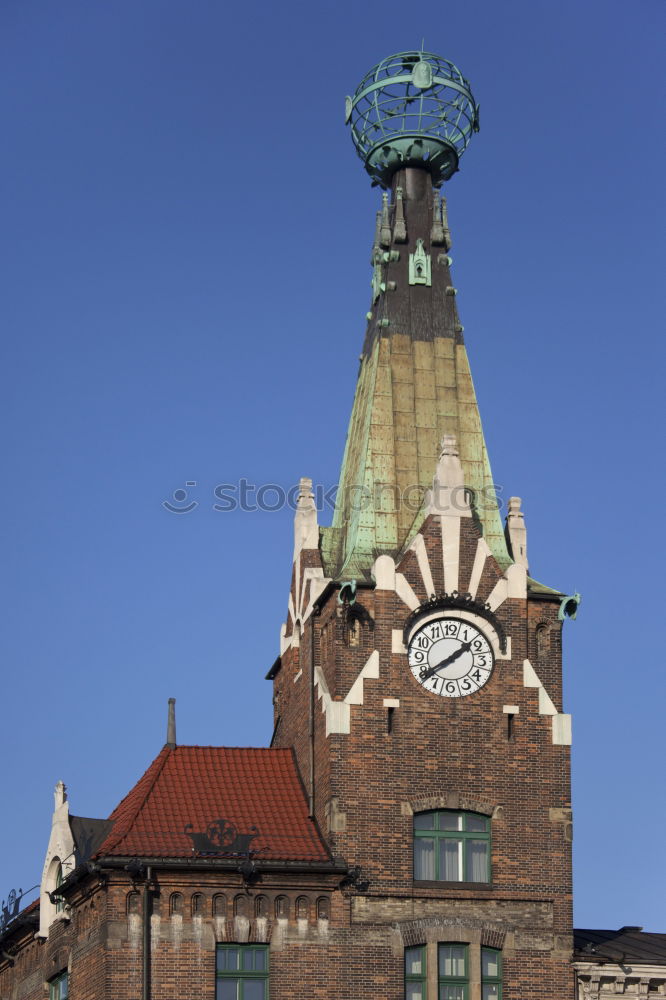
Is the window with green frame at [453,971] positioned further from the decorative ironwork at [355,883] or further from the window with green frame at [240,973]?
the window with green frame at [240,973]

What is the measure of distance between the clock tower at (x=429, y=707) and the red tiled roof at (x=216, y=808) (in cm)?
73

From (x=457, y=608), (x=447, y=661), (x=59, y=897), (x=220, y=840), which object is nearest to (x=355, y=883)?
(x=220, y=840)

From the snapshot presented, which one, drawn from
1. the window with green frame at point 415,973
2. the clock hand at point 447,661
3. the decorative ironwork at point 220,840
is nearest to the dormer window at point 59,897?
the decorative ironwork at point 220,840

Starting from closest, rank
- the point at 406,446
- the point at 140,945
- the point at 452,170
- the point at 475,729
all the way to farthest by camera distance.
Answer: the point at 140,945 → the point at 475,729 → the point at 406,446 → the point at 452,170

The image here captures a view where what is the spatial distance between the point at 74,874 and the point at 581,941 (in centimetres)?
1440

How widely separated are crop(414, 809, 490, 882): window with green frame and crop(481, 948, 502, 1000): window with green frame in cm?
195

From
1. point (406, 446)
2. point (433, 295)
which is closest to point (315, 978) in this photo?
point (406, 446)

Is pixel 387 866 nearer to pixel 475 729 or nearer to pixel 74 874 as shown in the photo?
pixel 475 729

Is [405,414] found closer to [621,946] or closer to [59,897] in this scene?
[621,946]

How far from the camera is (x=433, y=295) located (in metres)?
65.1

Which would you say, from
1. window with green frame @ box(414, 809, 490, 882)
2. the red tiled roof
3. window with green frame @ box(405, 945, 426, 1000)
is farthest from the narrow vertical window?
window with green frame @ box(414, 809, 490, 882)

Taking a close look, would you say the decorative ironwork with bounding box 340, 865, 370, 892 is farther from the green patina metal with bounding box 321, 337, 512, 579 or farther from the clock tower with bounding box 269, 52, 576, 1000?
the green patina metal with bounding box 321, 337, 512, 579

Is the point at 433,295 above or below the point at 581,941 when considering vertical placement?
above

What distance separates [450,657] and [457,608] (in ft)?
4.59
